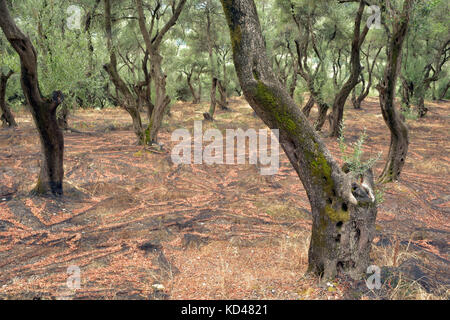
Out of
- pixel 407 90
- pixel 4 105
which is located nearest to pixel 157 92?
pixel 4 105

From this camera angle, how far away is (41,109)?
739 cm

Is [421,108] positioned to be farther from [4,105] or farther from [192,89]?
[4,105]

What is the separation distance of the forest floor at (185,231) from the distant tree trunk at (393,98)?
671 mm

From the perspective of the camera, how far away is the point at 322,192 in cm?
413

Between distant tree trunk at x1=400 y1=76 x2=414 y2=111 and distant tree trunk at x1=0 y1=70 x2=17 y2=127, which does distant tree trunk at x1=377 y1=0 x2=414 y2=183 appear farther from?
distant tree trunk at x1=0 y1=70 x2=17 y2=127

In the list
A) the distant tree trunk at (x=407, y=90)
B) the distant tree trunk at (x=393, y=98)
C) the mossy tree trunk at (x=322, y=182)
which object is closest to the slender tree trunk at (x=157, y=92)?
the distant tree trunk at (x=393, y=98)

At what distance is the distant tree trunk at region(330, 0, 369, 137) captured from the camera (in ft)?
37.5

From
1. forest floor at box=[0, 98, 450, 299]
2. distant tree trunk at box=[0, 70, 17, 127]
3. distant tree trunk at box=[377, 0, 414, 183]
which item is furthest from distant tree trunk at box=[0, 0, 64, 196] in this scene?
distant tree trunk at box=[0, 70, 17, 127]

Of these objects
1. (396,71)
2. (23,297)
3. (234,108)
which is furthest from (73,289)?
(234,108)

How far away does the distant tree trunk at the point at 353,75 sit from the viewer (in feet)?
37.5

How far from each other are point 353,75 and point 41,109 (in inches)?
463

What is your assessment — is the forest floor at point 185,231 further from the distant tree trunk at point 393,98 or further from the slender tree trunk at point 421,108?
the slender tree trunk at point 421,108

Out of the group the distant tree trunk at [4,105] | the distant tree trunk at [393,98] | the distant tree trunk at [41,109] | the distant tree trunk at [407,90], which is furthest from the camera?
the distant tree trunk at [407,90]

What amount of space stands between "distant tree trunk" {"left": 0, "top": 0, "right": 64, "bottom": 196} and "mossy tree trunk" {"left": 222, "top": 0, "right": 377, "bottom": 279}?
5.21 meters
